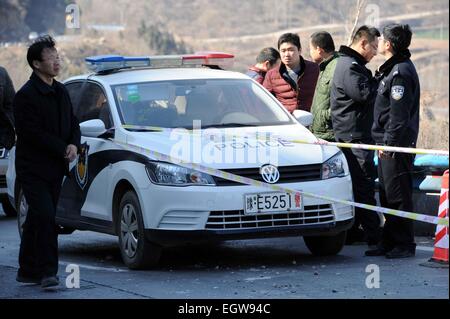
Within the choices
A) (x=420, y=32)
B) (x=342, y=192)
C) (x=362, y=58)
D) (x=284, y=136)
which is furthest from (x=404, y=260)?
(x=420, y=32)

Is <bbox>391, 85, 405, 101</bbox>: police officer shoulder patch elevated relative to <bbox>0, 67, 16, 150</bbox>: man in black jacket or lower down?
elevated

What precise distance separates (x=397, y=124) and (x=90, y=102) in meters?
2.93

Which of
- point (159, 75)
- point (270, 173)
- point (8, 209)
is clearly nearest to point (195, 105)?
point (159, 75)

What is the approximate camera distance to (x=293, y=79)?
11.1 metres

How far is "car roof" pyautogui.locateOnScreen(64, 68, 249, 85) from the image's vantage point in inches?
381

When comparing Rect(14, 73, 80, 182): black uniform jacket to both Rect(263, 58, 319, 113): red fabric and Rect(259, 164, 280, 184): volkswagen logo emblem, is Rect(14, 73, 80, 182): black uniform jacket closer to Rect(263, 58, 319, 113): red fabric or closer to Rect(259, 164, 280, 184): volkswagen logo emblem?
Rect(259, 164, 280, 184): volkswagen logo emblem

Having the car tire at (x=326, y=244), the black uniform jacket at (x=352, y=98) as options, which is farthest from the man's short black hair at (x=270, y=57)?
the car tire at (x=326, y=244)

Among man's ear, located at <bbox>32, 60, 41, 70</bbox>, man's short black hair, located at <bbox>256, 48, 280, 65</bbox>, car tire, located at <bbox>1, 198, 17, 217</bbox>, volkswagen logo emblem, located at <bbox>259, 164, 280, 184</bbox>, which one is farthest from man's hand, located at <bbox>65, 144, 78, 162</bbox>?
car tire, located at <bbox>1, 198, 17, 217</bbox>

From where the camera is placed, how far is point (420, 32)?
280 feet

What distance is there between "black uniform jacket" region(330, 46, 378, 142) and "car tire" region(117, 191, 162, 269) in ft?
7.29

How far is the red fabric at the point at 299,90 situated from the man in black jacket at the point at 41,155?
11.6 ft

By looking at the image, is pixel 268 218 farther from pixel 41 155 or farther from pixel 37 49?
pixel 37 49
